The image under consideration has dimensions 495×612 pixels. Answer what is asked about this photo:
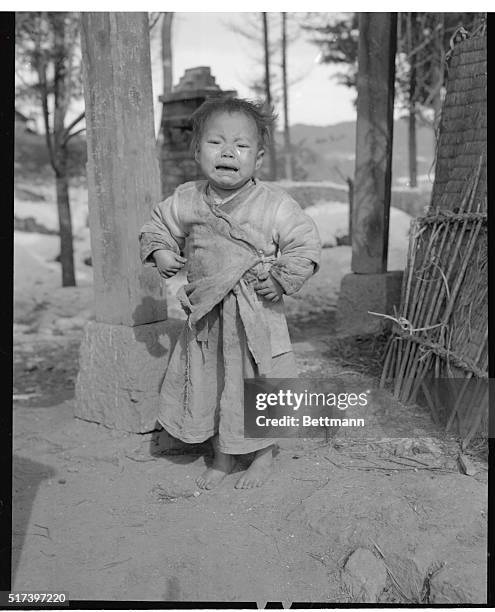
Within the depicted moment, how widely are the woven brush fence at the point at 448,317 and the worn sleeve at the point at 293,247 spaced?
90 cm

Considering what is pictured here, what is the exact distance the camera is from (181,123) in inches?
320

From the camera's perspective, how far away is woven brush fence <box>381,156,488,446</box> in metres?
2.94

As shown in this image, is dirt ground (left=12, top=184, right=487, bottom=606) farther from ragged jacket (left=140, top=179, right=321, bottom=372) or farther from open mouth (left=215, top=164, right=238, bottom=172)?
open mouth (left=215, top=164, right=238, bottom=172)

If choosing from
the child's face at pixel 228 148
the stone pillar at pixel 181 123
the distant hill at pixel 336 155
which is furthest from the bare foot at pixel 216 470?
the distant hill at pixel 336 155

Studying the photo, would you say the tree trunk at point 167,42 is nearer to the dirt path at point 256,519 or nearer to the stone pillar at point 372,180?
the stone pillar at point 372,180

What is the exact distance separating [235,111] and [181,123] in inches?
230

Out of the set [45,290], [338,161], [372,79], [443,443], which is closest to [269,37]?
[372,79]

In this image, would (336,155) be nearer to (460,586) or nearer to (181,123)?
(181,123)

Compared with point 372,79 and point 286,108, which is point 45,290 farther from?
point 372,79

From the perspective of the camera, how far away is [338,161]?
12.9 m

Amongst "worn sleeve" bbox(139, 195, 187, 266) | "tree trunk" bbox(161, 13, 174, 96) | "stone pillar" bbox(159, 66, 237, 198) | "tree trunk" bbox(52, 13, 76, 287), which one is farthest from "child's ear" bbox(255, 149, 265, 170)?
"stone pillar" bbox(159, 66, 237, 198)

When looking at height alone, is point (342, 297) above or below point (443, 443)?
above

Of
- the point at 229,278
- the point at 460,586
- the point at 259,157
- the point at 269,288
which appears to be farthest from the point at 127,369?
the point at 460,586
